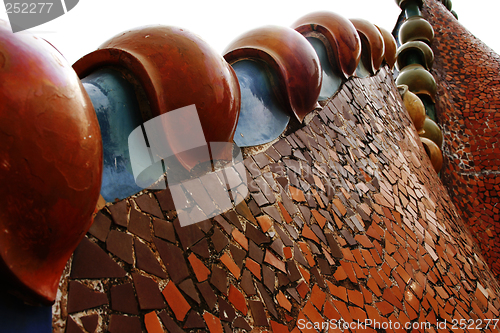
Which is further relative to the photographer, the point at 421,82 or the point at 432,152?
the point at 421,82

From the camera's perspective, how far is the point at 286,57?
37.7 inches

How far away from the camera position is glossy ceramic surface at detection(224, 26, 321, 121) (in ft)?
3.12

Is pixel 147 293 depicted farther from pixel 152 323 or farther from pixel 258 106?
pixel 258 106

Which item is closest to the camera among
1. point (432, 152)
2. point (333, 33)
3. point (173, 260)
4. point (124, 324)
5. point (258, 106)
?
point (124, 324)

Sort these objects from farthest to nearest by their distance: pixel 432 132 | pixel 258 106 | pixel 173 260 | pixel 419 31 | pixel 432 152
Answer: pixel 419 31 → pixel 432 132 → pixel 432 152 → pixel 258 106 → pixel 173 260

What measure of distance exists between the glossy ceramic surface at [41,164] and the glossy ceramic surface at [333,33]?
1.07m

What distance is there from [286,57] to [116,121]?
54cm

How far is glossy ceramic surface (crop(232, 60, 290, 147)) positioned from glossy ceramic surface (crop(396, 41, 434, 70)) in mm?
2586

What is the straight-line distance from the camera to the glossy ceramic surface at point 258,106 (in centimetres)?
90

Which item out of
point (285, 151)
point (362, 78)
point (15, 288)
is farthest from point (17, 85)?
point (362, 78)

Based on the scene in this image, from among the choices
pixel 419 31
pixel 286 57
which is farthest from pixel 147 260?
pixel 419 31

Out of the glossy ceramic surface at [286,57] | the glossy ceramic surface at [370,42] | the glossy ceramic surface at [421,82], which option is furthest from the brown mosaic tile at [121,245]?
the glossy ceramic surface at [421,82]

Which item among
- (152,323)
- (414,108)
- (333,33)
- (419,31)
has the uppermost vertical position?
(333,33)

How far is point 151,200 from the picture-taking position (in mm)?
587
